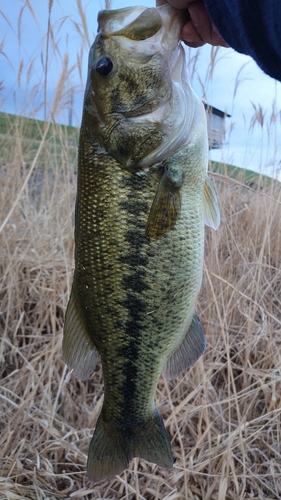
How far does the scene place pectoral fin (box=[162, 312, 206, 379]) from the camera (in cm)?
132

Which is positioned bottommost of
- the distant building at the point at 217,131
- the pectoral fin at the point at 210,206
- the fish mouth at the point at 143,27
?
the pectoral fin at the point at 210,206

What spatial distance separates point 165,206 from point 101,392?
5.61 feet

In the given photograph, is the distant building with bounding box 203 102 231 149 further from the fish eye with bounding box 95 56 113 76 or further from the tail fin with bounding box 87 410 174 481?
the tail fin with bounding box 87 410 174 481

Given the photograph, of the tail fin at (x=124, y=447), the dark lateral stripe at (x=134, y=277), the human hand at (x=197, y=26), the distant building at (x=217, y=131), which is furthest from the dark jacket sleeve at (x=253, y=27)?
the distant building at (x=217, y=131)

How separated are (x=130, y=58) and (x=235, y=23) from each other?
0.28 meters

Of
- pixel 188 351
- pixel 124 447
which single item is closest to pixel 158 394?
pixel 124 447

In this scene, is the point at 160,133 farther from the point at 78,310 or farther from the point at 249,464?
the point at 249,464

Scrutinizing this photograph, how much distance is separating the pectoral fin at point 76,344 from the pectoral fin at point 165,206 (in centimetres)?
30

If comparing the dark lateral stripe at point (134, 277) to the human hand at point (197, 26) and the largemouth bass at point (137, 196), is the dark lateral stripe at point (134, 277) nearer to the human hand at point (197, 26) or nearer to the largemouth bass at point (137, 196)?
Result: the largemouth bass at point (137, 196)

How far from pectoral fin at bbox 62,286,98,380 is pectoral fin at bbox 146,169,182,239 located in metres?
0.30

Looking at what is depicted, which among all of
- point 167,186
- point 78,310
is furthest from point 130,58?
Result: point 78,310

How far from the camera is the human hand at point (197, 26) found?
3.85 ft

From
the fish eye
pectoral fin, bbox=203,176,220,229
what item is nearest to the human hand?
the fish eye

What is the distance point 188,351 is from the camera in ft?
4.39
